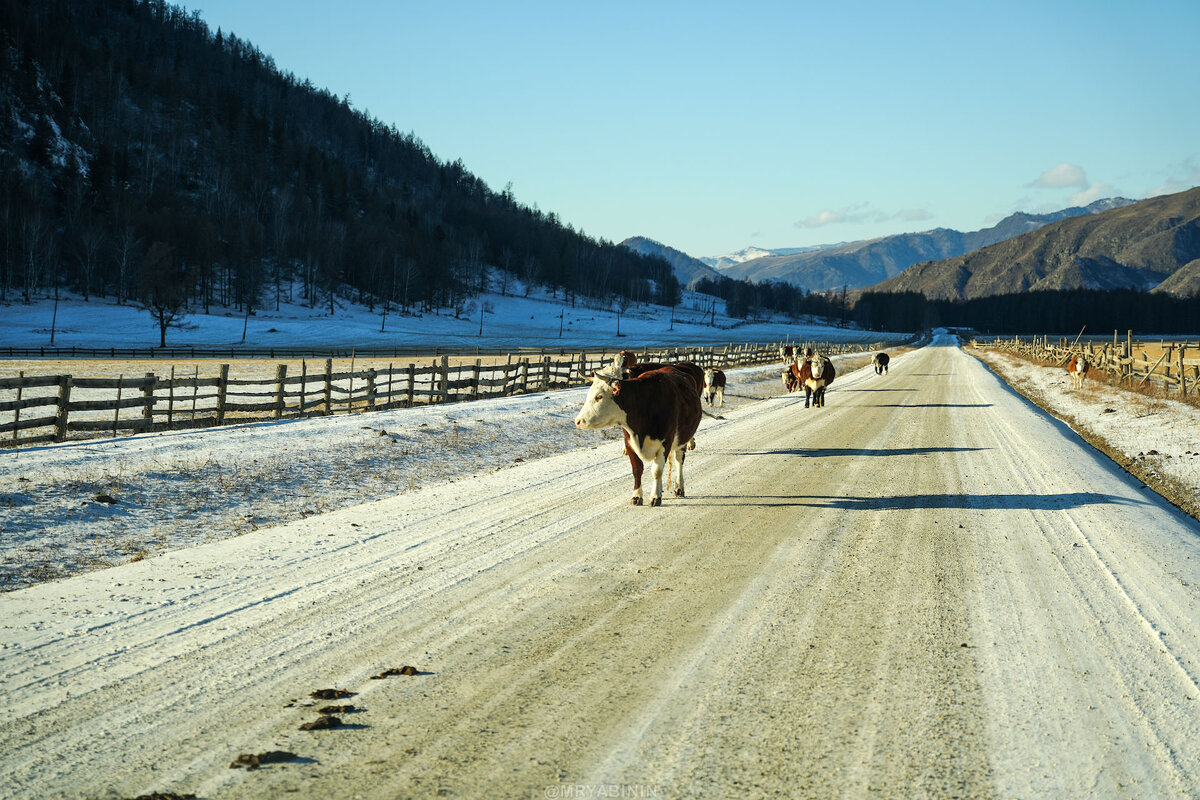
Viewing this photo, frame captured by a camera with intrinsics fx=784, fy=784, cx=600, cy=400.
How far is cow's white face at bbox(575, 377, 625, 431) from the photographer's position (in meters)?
9.92

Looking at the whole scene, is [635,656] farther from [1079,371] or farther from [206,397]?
[1079,371]

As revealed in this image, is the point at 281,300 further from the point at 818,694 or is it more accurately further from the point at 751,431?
the point at 818,694

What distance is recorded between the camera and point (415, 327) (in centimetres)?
10931

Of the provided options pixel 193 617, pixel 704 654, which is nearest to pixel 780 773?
pixel 704 654

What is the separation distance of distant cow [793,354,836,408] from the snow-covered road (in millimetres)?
14453

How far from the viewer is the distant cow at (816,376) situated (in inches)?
958

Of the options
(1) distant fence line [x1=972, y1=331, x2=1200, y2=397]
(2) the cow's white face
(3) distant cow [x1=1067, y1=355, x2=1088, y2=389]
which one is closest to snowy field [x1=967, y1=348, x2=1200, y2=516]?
(3) distant cow [x1=1067, y1=355, x2=1088, y2=389]

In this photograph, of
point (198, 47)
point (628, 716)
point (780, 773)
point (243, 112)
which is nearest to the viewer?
point (780, 773)

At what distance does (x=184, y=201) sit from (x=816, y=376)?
124744mm

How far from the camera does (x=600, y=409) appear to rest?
9.98 m

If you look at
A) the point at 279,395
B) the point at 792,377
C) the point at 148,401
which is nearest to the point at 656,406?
the point at 148,401

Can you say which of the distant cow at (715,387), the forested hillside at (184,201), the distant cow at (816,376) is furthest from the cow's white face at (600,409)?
the forested hillside at (184,201)

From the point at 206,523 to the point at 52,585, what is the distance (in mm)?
2702

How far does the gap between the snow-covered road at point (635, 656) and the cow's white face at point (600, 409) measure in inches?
43.2
